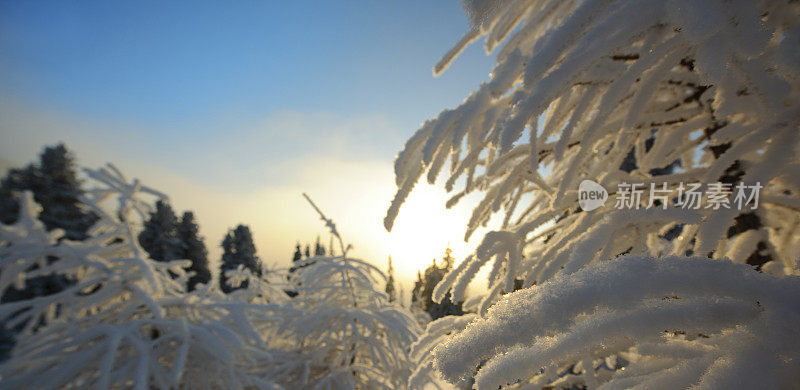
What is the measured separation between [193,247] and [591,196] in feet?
98.0

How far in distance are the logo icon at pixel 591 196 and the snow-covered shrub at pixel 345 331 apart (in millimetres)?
2730

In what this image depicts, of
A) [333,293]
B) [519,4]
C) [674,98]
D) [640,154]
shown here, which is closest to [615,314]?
[519,4]

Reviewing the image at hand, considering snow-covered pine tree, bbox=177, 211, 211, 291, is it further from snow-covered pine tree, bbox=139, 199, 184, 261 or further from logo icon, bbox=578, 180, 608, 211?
logo icon, bbox=578, 180, 608, 211

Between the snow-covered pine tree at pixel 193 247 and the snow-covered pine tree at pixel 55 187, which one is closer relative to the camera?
the snow-covered pine tree at pixel 55 187

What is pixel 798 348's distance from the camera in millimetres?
507

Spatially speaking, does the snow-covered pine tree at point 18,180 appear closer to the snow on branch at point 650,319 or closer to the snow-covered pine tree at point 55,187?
the snow-covered pine tree at point 55,187

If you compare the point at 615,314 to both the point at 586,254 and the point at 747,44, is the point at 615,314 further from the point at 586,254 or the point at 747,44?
the point at 747,44

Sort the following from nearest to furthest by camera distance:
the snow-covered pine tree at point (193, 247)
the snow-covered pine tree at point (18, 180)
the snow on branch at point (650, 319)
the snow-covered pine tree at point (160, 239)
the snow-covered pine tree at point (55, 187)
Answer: the snow on branch at point (650, 319) → the snow-covered pine tree at point (18, 180) → the snow-covered pine tree at point (55, 187) → the snow-covered pine tree at point (160, 239) → the snow-covered pine tree at point (193, 247)

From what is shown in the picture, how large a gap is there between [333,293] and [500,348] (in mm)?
3699

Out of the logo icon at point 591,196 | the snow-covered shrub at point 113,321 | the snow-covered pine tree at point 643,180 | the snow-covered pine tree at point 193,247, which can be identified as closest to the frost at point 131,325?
the snow-covered shrub at point 113,321

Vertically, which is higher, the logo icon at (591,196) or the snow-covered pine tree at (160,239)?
the snow-covered pine tree at (160,239)

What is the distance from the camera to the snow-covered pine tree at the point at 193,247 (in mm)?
24812

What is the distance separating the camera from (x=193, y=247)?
81.8 feet

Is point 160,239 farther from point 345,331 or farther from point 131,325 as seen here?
point 131,325
